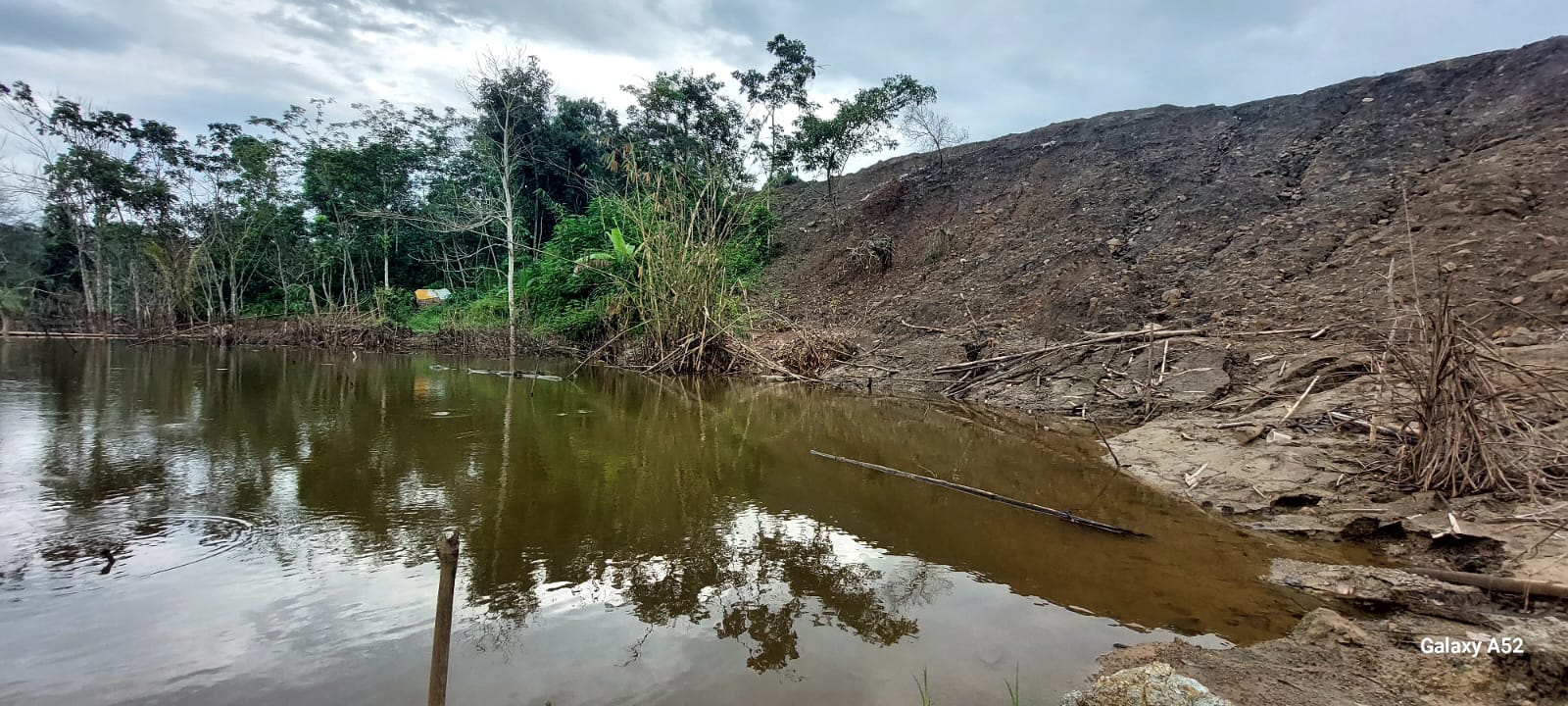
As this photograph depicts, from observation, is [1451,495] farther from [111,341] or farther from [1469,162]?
[111,341]

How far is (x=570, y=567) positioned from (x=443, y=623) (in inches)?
71.5

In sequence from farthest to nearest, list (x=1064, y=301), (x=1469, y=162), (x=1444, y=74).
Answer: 1. (x=1444, y=74)
2. (x=1064, y=301)
3. (x=1469, y=162)

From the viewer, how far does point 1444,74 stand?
44.8 ft

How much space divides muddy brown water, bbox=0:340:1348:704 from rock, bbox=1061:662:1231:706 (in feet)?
0.53

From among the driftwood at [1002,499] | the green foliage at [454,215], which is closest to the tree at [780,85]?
the green foliage at [454,215]

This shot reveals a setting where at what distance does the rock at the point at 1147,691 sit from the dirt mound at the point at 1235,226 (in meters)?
5.16

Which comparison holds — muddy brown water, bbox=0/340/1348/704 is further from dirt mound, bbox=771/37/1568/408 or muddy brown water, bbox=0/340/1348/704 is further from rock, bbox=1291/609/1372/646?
dirt mound, bbox=771/37/1568/408

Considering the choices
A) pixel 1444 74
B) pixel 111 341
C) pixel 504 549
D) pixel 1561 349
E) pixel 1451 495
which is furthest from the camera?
pixel 111 341

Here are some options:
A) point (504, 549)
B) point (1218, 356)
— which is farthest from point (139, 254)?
point (1218, 356)

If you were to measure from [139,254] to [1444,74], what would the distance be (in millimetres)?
37404

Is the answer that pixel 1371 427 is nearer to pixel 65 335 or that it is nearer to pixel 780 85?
pixel 780 85

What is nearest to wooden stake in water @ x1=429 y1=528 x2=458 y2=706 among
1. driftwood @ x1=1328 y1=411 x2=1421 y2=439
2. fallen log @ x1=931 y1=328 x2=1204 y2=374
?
driftwood @ x1=1328 y1=411 x2=1421 y2=439

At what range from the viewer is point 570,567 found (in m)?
3.21

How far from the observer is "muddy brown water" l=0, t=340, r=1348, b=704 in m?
2.29
